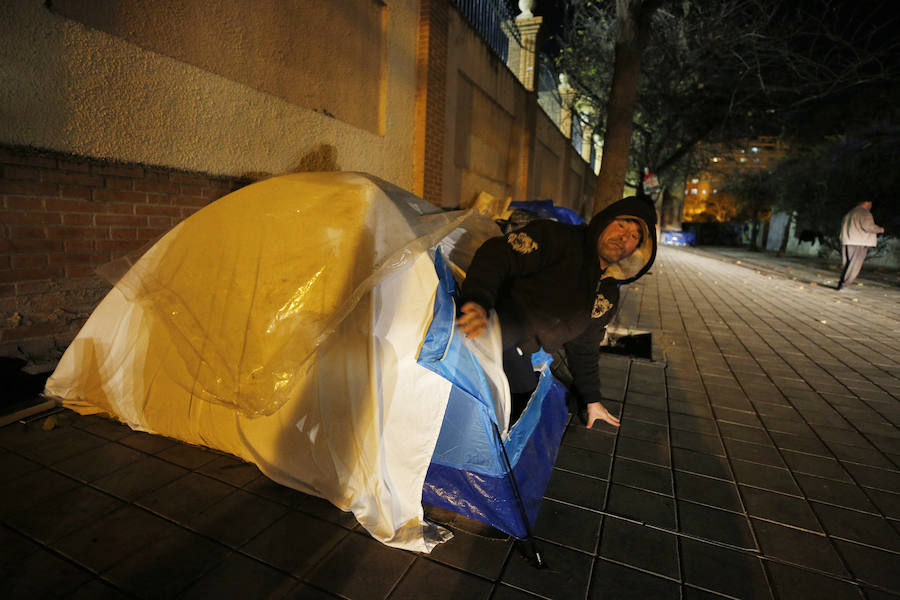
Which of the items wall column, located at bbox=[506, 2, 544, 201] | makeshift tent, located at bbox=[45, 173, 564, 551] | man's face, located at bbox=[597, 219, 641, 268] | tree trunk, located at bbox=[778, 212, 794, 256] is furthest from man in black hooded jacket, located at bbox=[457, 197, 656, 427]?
tree trunk, located at bbox=[778, 212, 794, 256]

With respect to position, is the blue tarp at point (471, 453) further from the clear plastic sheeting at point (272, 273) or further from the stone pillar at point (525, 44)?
the stone pillar at point (525, 44)

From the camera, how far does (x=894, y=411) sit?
314 centimetres

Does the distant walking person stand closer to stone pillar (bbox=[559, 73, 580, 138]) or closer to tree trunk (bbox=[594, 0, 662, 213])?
tree trunk (bbox=[594, 0, 662, 213])

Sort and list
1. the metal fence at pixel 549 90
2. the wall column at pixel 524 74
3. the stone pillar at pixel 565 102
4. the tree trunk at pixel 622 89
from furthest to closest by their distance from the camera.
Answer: the stone pillar at pixel 565 102 < the metal fence at pixel 549 90 < the wall column at pixel 524 74 < the tree trunk at pixel 622 89

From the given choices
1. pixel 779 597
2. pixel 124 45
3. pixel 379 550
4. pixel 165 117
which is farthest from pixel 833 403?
pixel 124 45

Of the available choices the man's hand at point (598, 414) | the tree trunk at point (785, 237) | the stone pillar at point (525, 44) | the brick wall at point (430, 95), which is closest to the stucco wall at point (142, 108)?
the brick wall at point (430, 95)

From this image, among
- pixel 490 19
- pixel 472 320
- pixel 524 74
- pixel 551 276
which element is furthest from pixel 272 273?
pixel 524 74

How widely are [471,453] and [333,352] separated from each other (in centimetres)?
70

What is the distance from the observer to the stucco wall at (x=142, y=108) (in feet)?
8.46

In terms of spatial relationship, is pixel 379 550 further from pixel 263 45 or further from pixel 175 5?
pixel 263 45

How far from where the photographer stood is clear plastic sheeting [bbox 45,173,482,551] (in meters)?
1.70

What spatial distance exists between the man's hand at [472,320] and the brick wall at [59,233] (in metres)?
2.46

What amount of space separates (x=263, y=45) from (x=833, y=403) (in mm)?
5639

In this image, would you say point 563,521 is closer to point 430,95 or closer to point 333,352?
point 333,352
